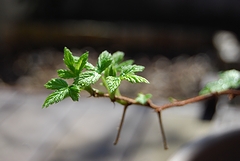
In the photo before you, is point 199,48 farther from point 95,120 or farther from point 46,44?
point 95,120

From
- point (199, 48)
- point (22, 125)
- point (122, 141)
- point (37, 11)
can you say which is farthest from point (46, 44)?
point (122, 141)

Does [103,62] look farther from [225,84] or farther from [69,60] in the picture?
[225,84]

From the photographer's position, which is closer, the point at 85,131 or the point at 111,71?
the point at 111,71

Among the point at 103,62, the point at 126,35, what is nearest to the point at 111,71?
the point at 103,62

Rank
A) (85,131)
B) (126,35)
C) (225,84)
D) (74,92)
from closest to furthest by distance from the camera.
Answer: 1. (74,92)
2. (225,84)
3. (85,131)
4. (126,35)

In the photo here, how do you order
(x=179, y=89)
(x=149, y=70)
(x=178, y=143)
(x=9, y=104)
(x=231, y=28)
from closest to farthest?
(x=178, y=143), (x=9, y=104), (x=179, y=89), (x=149, y=70), (x=231, y=28)

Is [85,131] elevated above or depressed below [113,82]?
above

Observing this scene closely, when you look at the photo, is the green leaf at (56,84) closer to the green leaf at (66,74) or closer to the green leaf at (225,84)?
the green leaf at (66,74)
